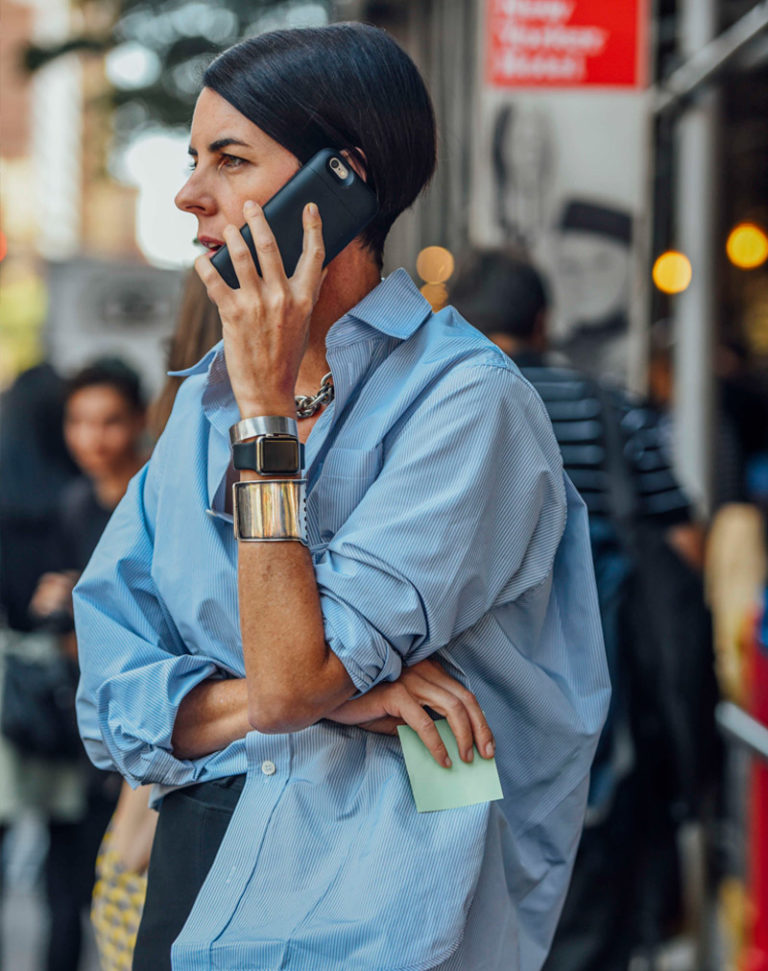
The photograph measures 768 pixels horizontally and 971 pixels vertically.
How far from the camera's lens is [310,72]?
1.71m

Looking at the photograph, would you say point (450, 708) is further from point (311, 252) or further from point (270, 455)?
point (311, 252)

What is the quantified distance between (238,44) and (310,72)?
14cm

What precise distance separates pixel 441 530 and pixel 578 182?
13.4 feet

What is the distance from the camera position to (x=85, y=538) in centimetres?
451

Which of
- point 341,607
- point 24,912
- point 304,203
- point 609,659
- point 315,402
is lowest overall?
point 24,912

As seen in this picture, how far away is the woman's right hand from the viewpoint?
5.52 ft

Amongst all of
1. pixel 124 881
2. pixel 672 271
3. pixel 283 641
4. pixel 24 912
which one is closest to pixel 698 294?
pixel 672 271

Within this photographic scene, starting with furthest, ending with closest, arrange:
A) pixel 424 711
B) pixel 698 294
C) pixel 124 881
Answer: pixel 698 294, pixel 124 881, pixel 424 711

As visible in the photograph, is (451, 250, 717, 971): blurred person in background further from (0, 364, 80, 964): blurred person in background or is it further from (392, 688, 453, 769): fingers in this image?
(0, 364, 80, 964): blurred person in background

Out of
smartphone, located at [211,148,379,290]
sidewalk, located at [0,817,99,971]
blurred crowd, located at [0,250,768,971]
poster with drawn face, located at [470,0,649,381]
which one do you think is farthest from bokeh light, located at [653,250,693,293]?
smartphone, located at [211,148,379,290]

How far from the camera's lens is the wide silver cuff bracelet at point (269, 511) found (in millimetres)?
1623

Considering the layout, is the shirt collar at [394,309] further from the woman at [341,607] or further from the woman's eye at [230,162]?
the woman's eye at [230,162]

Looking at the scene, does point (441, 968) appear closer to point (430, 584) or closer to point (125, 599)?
point (430, 584)

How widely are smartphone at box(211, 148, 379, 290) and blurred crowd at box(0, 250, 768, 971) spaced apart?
1062mm
